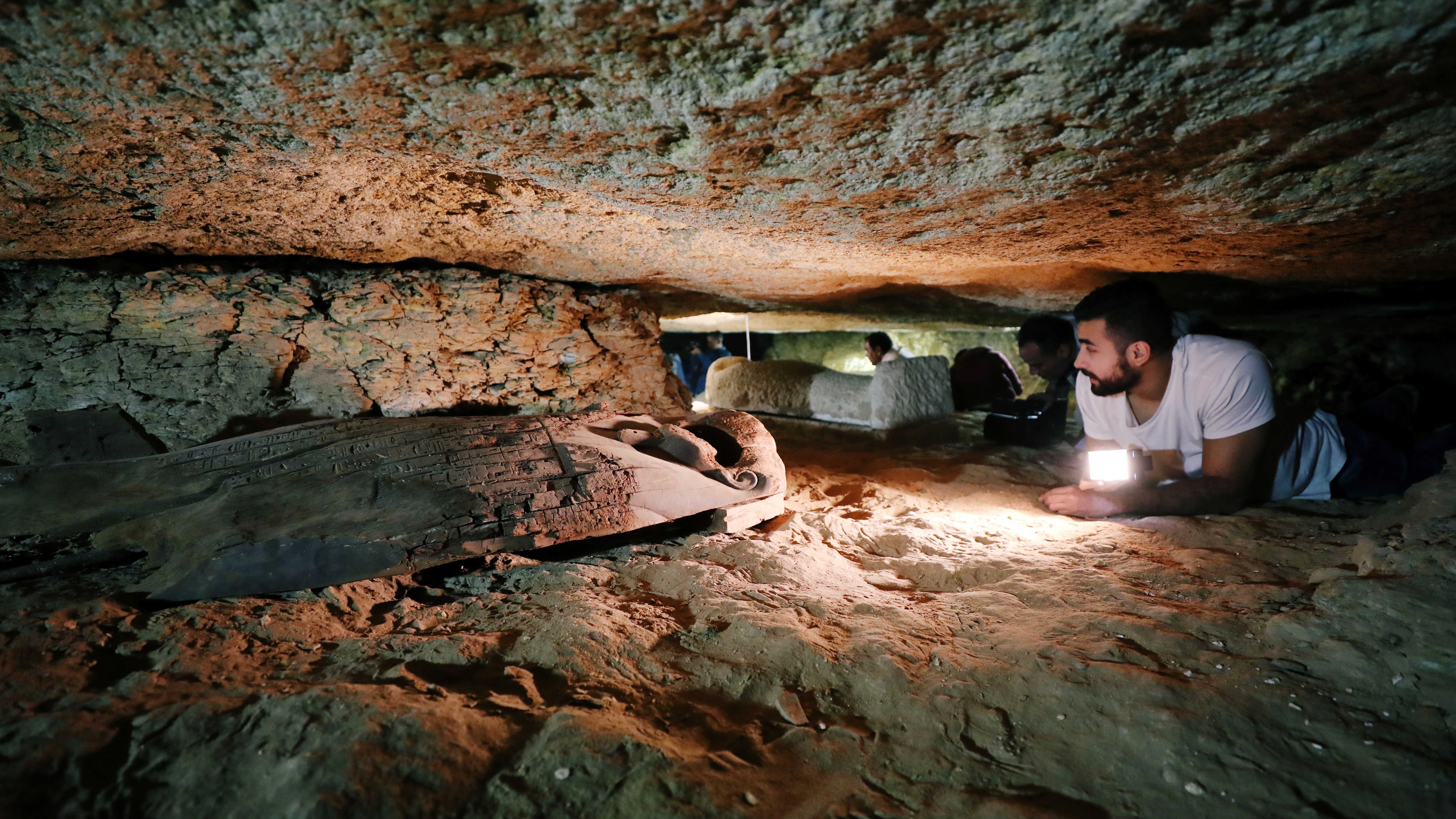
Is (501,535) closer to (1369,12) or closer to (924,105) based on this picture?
(924,105)

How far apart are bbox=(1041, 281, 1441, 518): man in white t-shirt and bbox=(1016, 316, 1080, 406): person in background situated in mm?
1478

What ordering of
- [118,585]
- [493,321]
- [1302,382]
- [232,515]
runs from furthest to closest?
[1302,382]
[493,321]
[232,515]
[118,585]

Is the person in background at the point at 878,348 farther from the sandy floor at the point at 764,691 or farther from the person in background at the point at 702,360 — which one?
the sandy floor at the point at 764,691

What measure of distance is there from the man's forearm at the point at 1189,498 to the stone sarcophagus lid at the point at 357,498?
191 cm

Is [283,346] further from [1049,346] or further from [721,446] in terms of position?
[1049,346]

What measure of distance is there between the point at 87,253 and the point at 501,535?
234 centimetres

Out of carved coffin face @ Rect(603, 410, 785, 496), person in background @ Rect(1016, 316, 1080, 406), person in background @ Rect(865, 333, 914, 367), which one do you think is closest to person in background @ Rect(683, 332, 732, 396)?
person in background @ Rect(865, 333, 914, 367)

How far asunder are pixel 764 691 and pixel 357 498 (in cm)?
161

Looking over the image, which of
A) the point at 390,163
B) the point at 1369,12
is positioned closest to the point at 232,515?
the point at 390,163

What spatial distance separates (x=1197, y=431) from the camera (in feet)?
9.30

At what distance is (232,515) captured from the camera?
1.96 meters

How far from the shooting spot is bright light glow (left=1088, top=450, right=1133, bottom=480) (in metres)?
3.03

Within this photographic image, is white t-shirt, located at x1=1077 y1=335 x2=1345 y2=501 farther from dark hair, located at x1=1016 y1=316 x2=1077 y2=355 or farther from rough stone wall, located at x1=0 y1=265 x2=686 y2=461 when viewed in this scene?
rough stone wall, located at x1=0 y1=265 x2=686 y2=461

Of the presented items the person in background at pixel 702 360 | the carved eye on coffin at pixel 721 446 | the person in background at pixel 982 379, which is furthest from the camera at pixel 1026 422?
the person in background at pixel 702 360
